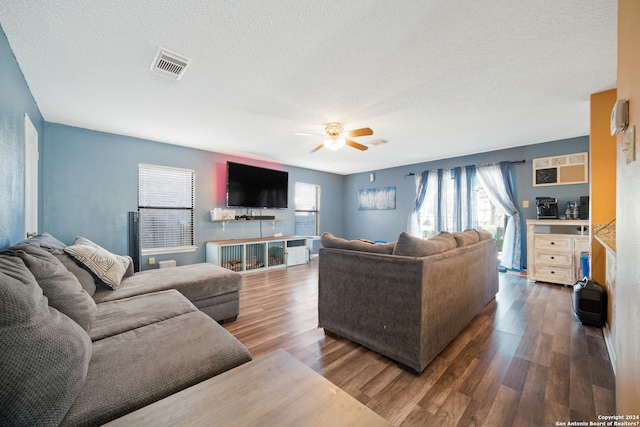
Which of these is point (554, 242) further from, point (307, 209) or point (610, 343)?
point (307, 209)

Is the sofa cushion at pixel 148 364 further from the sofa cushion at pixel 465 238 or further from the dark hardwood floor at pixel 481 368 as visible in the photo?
the sofa cushion at pixel 465 238

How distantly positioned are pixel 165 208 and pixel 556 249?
6.52 metres

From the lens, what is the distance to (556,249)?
3799mm

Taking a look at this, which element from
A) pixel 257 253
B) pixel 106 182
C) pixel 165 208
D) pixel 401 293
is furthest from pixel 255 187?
pixel 401 293

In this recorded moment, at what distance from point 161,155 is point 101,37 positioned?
275 cm

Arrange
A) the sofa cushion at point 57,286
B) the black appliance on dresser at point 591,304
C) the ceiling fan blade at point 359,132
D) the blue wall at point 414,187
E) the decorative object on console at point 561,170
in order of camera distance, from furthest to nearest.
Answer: the blue wall at point 414,187
the decorative object on console at point 561,170
the ceiling fan blade at point 359,132
the black appliance on dresser at point 591,304
the sofa cushion at point 57,286

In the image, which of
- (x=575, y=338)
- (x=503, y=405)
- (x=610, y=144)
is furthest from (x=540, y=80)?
(x=503, y=405)

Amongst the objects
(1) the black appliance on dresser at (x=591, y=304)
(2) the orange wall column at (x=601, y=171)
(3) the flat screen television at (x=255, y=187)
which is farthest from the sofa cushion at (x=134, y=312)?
(2) the orange wall column at (x=601, y=171)

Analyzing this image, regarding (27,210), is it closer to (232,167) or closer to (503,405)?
(232,167)

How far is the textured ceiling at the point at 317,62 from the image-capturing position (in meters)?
1.50

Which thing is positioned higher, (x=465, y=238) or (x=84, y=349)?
(x=465, y=238)

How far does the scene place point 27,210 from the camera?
2389mm

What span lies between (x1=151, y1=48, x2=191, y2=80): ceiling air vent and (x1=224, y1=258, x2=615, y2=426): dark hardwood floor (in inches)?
95.2

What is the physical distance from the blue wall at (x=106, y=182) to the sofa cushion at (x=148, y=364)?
3178mm
